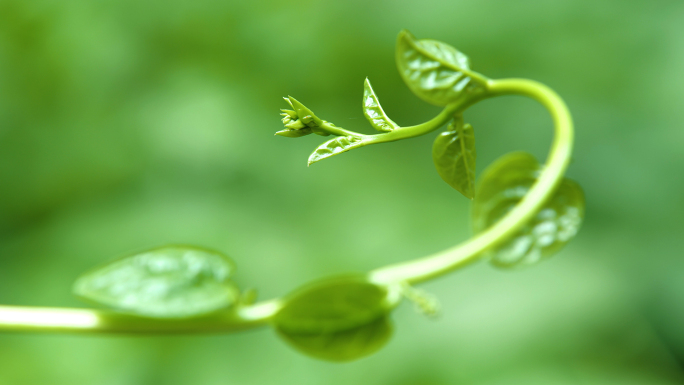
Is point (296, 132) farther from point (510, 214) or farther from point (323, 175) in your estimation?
point (323, 175)

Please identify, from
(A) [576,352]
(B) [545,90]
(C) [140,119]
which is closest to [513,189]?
(B) [545,90]

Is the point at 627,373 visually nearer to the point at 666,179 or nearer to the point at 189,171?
the point at 666,179

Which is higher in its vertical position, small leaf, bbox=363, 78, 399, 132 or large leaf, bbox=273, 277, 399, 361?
small leaf, bbox=363, 78, 399, 132

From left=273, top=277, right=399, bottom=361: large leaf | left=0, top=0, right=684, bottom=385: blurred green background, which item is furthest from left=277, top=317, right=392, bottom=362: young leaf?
left=0, top=0, right=684, bottom=385: blurred green background

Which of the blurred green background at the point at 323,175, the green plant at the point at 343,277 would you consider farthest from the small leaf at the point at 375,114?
the blurred green background at the point at 323,175

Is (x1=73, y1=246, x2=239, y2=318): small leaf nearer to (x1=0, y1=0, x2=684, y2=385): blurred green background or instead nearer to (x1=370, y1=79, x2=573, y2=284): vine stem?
(x1=370, y1=79, x2=573, y2=284): vine stem

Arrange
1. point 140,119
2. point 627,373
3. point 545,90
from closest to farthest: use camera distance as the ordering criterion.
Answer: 1. point 545,90
2. point 627,373
3. point 140,119

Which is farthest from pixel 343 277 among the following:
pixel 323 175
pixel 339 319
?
pixel 323 175
